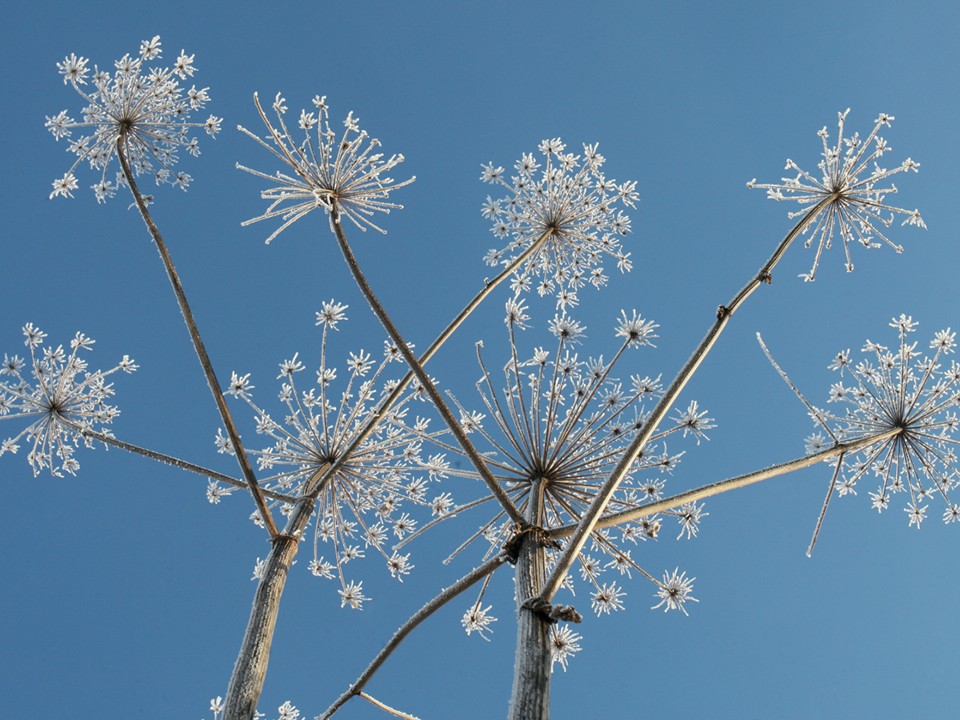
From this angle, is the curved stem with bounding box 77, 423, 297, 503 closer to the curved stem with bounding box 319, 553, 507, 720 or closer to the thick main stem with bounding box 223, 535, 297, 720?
the thick main stem with bounding box 223, 535, 297, 720

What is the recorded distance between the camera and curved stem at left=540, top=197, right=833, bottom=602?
5535 millimetres

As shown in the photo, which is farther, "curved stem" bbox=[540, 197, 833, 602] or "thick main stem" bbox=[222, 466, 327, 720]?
"thick main stem" bbox=[222, 466, 327, 720]

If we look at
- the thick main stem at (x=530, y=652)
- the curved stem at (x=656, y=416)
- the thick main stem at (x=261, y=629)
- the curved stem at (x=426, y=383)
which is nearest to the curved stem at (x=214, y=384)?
the thick main stem at (x=261, y=629)

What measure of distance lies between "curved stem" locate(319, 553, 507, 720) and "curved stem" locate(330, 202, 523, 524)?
488 millimetres

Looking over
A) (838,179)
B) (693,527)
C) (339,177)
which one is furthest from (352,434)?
(838,179)

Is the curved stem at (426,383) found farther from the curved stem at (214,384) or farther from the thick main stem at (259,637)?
the thick main stem at (259,637)

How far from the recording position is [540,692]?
5.27 metres

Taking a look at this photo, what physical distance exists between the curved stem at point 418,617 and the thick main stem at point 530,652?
0.39 metres

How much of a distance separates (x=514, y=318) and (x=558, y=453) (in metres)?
1.58

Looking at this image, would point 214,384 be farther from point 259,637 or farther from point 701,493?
point 701,493

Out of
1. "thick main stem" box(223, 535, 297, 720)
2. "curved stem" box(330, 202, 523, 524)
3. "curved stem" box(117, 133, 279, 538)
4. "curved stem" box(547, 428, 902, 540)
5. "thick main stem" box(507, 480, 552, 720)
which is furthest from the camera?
"curved stem" box(117, 133, 279, 538)

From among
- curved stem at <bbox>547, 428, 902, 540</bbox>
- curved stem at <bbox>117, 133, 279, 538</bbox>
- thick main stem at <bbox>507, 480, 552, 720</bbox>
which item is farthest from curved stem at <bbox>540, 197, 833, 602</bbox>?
curved stem at <bbox>117, 133, 279, 538</bbox>

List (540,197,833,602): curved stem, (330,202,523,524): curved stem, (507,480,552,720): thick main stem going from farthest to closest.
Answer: (330,202,523,524): curved stem → (540,197,833,602): curved stem → (507,480,552,720): thick main stem

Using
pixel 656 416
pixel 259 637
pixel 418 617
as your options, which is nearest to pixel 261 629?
pixel 259 637
